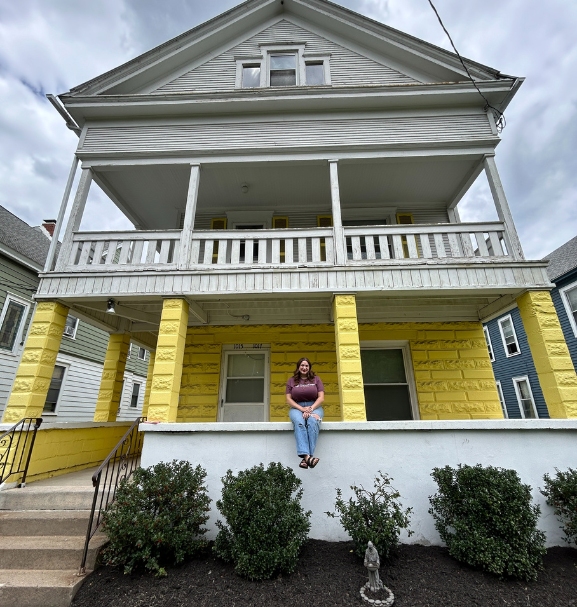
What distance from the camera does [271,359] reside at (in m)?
7.45

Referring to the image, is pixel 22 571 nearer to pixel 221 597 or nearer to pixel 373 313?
pixel 221 597

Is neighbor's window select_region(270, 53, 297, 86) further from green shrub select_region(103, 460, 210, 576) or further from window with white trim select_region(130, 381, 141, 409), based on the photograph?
window with white trim select_region(130, 381, 141, 409)

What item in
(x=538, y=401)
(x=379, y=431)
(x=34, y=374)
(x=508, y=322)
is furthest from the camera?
(x=508, y=322)

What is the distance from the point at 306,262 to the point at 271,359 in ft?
9.16

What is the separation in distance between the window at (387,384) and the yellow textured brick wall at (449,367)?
302mm

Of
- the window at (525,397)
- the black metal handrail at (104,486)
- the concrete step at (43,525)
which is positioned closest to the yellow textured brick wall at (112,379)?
the black metal handrail at (104,486)

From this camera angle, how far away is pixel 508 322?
48.6ft

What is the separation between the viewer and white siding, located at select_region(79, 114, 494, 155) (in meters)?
6.42

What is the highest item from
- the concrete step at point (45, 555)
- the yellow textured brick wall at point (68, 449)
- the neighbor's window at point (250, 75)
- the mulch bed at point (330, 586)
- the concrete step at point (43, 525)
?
the neighbor's window at point (250, 75)

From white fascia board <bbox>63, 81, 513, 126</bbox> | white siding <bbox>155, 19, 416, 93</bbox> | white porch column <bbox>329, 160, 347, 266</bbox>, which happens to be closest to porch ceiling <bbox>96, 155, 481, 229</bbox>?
white porch column <bbox>329, 160, 347, 266</bbox>

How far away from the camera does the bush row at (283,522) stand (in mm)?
3197

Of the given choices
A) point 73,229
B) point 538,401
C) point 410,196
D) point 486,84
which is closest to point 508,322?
point 538,401

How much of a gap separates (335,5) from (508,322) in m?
14.3

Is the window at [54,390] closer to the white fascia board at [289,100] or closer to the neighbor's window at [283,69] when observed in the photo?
the white fascia board at [289,100]
